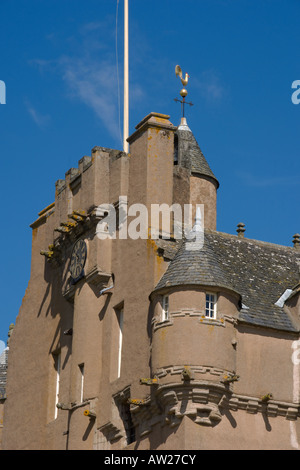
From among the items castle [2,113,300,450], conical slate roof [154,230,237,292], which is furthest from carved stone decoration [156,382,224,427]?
conical slate roof [154,230,237,292]

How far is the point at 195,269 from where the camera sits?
170 ft

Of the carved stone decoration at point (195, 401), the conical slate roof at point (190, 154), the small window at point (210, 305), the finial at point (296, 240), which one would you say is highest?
the conical slate roof at point (190, 154)

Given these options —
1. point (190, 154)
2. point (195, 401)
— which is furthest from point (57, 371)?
point (195, 401)

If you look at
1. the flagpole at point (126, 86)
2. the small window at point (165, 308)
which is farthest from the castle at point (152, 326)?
the flagpole at point (126, 86)

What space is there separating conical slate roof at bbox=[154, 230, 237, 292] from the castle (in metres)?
0.05

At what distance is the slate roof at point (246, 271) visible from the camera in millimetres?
51969

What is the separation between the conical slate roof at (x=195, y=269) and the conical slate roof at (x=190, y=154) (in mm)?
6953

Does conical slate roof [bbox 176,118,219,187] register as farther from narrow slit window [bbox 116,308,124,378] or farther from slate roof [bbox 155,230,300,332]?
narrow slit window [bbox 116,308,124,378]

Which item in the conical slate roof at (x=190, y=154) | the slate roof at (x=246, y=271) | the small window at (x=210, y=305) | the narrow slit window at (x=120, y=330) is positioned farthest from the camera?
the conical slate roof at (x=190, y=154)

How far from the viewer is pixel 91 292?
5756 cm

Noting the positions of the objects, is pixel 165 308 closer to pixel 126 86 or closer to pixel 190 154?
pixel 190 154

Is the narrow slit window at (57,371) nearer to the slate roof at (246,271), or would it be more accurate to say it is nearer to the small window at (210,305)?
the slate roof at (246,271)

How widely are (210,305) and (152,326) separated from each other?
2246 mm
